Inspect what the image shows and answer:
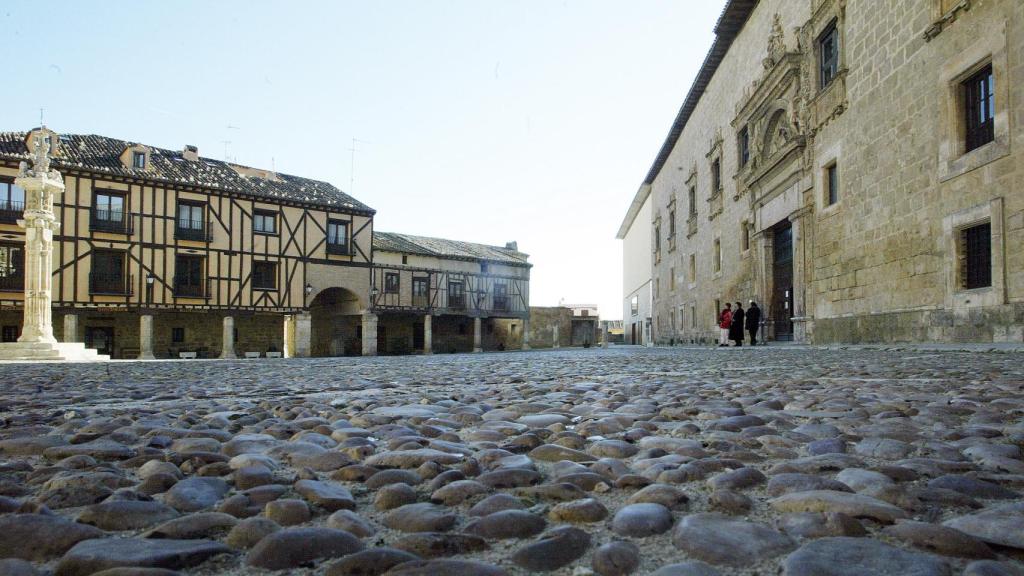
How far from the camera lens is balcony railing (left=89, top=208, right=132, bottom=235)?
21312 millimetres

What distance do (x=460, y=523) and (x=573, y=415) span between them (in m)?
1.59

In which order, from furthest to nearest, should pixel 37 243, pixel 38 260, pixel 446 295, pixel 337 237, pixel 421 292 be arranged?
pixel 446 295
pixel 421 292
pixel 337 237
pixel 38 260
pixel 37 243

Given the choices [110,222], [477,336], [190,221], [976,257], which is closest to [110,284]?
[110,222]

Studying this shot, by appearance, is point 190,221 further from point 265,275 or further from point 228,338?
point 228,338

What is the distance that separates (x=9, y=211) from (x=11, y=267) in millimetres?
1797

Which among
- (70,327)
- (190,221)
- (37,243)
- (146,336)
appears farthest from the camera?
(190,221)

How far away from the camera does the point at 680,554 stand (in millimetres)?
1003

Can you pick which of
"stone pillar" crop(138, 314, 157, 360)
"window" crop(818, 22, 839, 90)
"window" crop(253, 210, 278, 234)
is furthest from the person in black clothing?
"stone pillar" crop(138, 314, 157, 360)

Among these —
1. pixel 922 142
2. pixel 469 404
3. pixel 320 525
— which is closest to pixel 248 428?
pixel 469 404

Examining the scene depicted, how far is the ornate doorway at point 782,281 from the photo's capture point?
16.2m

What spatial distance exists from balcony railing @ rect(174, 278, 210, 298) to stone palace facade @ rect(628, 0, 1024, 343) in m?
18.2

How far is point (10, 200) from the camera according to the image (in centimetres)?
2061

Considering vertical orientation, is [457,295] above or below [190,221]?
below

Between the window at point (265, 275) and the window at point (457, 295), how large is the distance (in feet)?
32.5
